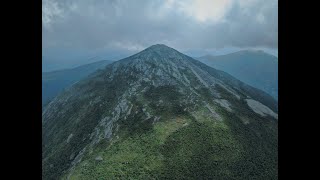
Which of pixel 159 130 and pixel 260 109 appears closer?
pixel 159 130

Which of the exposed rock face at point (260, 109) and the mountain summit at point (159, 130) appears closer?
the mountain summit at point (159, 130)

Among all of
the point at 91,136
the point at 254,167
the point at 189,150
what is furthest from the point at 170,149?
the point at 91,136

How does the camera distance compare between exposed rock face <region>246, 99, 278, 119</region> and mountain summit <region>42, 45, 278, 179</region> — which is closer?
mountain summit <region>42, 45, 278, 179</region>

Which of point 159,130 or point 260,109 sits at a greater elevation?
point 260,109

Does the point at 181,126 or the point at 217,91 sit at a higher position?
the point at 217,91

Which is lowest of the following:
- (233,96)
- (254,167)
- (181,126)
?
(254,167)
